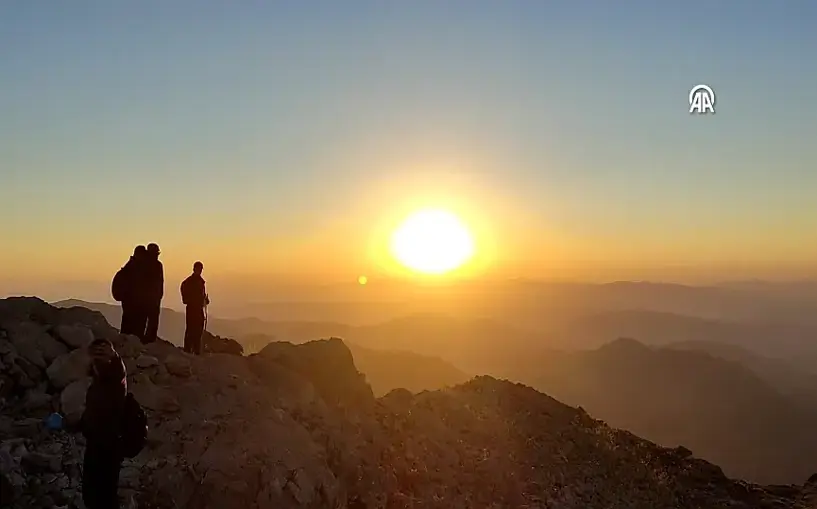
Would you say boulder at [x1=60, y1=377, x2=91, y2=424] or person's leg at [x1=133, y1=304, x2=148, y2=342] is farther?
person's leg at [x1=133, y1=304, x2=148, y2=342]

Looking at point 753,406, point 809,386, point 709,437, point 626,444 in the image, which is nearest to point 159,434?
point 626,444

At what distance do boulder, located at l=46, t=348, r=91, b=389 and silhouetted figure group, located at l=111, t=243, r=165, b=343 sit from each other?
1755 millimetres

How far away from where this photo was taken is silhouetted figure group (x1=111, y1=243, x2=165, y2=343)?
1224 cm

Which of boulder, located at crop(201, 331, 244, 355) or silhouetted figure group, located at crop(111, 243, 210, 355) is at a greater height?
silhouetted figure group, located at crop(111, 243, 210, 355)

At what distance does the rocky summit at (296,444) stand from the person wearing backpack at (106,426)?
1212 mm

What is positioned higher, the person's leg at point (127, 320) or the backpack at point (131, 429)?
the person's leg at point (127, 320)

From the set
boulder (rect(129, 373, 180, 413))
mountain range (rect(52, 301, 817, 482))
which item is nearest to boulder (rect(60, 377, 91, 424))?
boulder (rect(129, 373, 180, 413))

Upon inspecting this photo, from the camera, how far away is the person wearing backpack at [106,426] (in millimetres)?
6875

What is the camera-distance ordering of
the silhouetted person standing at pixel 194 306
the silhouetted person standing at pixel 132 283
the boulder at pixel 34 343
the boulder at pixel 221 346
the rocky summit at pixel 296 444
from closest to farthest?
the rocky summit at pixel 296 444 < the boulder at pixel 34 343 < the silhouetted person standing at pixel 132 283 < the silhouetted person standing at pixel 194 306 < the boulder at pixel 221 346

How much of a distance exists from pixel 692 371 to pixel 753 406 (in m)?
27.2

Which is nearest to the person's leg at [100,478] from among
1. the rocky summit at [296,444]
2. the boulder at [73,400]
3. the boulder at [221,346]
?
the rocky summit at [296,444]

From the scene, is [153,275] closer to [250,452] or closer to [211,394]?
[211,394]

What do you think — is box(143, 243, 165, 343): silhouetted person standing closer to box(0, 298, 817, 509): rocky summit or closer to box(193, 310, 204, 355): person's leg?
box(0, 298, 817, 509): rocky summit

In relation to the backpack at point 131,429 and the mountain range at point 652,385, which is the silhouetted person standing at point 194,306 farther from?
the mountain range at point 652,385
